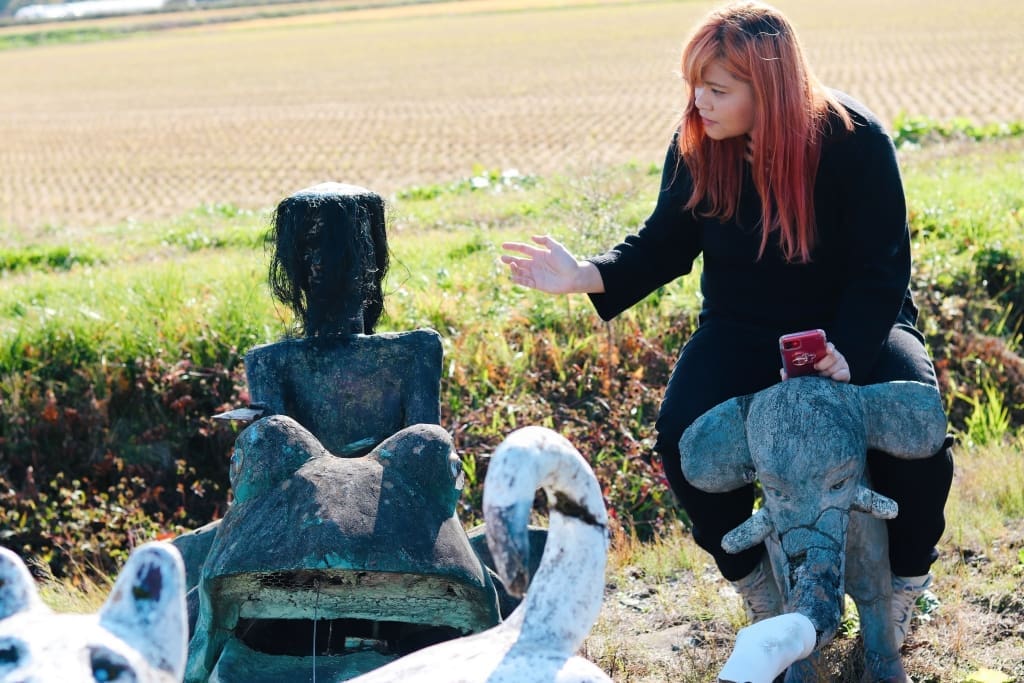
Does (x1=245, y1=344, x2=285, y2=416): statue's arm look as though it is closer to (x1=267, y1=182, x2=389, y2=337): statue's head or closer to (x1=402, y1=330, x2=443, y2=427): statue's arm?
(x1=267, y1=182, x2=389, y2=337): statue's head

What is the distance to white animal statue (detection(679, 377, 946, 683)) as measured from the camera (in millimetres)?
2863

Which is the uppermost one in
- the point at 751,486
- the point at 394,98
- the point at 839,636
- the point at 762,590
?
the point at 751,486

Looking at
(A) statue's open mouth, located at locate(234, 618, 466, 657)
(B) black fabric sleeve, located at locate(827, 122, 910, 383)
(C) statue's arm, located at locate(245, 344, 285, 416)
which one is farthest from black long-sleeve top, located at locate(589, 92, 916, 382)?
(A) statue's open mouth, located at locate(234, 618, 466, 657)

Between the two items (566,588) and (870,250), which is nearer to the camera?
(566,588)

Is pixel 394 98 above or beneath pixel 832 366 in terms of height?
beneath

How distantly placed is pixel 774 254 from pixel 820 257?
0.13 m

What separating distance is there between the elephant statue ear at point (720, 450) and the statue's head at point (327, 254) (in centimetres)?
114

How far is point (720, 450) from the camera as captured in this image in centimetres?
311

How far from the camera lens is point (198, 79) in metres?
34.0

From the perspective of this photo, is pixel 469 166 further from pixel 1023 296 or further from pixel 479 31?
pixel 479 31

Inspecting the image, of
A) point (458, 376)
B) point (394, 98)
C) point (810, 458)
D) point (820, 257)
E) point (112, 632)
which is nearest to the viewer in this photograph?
point (112, 632)

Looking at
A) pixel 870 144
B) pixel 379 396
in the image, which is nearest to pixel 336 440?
pixel 379 396

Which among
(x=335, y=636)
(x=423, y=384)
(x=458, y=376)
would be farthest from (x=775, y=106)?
(x=458, y=376)

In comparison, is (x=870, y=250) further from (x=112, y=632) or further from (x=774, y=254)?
(x=112, y=632)
